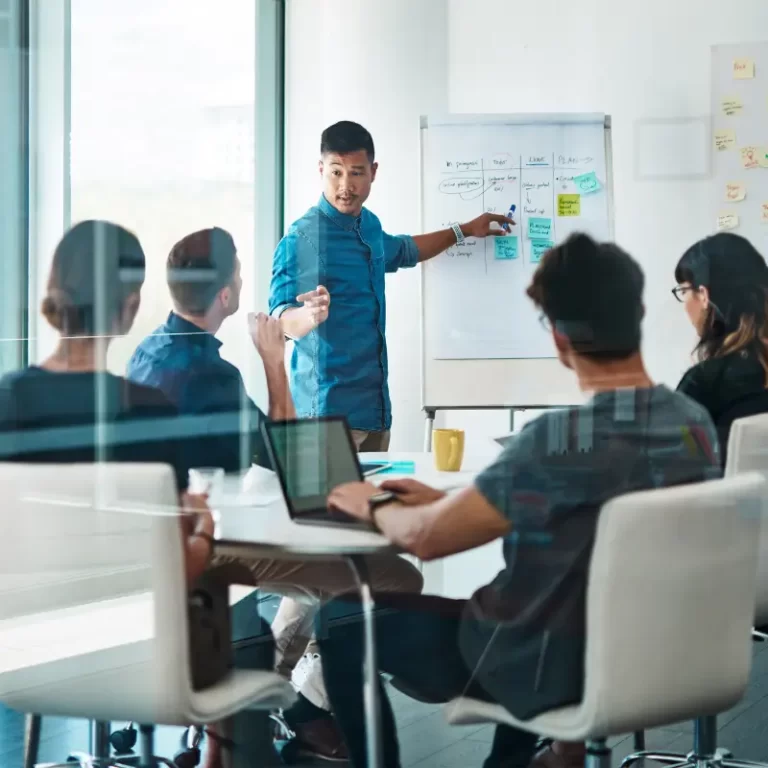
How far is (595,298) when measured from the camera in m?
2.17

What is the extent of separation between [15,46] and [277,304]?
948mm

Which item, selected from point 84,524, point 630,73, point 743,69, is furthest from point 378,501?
point 743,69

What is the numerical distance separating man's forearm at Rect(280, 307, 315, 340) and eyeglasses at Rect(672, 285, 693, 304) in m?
0.99

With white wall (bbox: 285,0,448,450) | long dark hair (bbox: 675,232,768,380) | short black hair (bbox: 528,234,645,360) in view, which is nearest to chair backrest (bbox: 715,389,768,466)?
long dark hair (bbox: 675,232,768,380)

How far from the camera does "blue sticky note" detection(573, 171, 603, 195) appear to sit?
8.72 feet

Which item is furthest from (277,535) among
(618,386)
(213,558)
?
(618,386)

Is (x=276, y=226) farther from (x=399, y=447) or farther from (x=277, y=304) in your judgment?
(x=399, y=447)

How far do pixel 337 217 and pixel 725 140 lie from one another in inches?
40.8

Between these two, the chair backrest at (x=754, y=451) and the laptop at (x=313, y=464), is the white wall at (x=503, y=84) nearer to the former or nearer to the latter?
the chair backrest at (x=754, y=451)

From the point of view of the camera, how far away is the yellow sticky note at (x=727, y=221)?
8.36 ft

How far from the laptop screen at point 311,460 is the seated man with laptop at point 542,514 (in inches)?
2.2

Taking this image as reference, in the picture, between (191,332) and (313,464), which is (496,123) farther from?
(313,464)

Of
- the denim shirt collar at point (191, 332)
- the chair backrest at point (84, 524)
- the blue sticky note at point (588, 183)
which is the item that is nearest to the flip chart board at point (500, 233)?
the blue sticky note at point (588, 183)

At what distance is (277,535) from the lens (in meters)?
2.05
